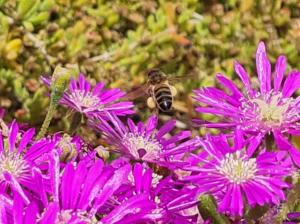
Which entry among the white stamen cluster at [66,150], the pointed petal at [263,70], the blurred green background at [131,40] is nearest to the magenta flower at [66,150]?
the white stamen cluster at [66,150]

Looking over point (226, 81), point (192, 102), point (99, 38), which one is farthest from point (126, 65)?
point (226, 81)

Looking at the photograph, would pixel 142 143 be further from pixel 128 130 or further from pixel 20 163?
pixel 20 163

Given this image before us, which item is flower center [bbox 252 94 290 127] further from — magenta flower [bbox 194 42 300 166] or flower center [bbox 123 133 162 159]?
flower center [bbox 123 133 162 159]

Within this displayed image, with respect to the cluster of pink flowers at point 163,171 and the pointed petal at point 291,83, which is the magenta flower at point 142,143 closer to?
the cluster of pink flowers at point 163,171

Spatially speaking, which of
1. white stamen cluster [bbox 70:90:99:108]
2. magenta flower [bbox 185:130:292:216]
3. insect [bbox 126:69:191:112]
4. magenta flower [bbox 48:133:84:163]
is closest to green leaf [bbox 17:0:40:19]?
insect [bbox 126:69:191:112]

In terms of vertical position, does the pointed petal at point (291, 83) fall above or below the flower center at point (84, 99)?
below

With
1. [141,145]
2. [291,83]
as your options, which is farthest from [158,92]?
[291,83]
